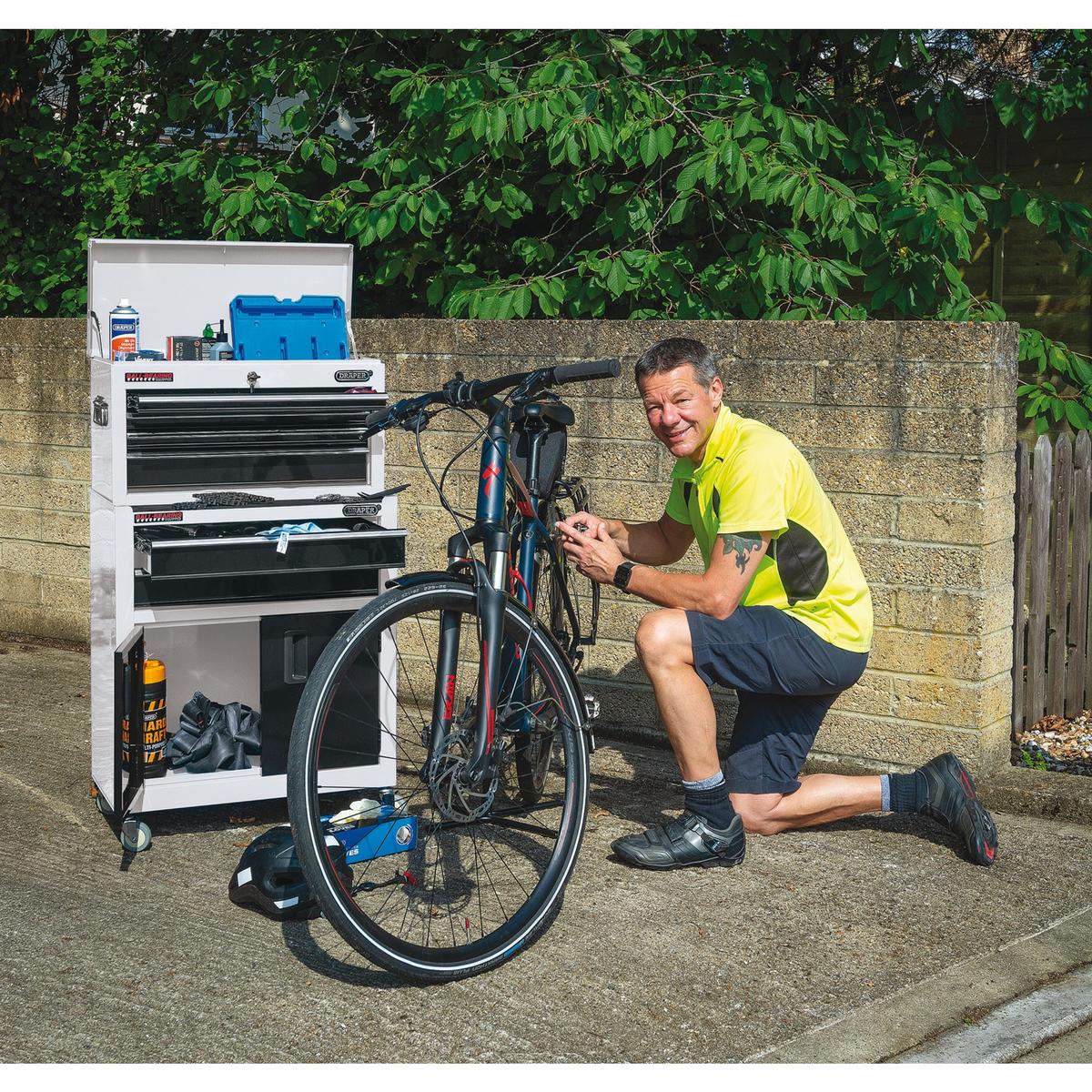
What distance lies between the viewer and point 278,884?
13.6 ft

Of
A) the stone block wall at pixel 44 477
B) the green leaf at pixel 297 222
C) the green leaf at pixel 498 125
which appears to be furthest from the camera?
the stone block wall at pixel 44 477

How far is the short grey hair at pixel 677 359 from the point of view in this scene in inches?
173

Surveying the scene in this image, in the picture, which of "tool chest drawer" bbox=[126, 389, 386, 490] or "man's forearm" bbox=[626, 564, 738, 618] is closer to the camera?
"man's forearm" bbox=[626, 564, 738, 618]

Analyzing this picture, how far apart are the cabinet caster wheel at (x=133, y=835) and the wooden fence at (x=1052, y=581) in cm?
316

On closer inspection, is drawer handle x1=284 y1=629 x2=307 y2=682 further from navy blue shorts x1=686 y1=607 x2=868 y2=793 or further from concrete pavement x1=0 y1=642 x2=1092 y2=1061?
navy blue shorts x1=686 y1=607 x2=868 y2=793

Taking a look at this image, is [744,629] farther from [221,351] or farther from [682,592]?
[221,351]

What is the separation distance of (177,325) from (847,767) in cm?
292

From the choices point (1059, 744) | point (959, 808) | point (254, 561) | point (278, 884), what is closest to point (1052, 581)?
point (1059, 744)

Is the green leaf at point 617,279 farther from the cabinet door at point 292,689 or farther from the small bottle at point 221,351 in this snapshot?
the cabinet door at point 292,689

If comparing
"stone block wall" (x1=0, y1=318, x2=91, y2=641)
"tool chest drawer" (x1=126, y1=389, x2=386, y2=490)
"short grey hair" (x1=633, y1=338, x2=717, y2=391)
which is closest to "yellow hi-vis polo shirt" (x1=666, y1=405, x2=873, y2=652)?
"short grey hair" (x1=633, y1=338, x2=717, y2=391)

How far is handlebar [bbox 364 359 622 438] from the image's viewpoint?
409cm

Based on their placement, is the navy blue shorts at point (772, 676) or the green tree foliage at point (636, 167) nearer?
the navy blue shorts at point (772, 676)

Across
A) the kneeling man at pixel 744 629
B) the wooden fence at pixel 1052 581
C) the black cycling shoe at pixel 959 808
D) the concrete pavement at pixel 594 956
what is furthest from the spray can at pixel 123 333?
the wooden fence at pixel 1052 581

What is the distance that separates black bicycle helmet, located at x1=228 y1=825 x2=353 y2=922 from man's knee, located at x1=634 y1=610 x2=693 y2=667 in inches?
42.0
